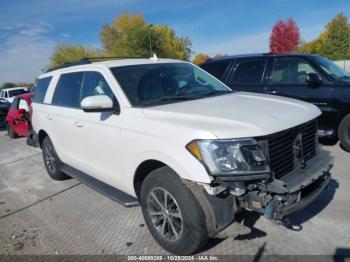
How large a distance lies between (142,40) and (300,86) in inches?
1610

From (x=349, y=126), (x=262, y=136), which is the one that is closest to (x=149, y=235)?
(x=262, y=136)

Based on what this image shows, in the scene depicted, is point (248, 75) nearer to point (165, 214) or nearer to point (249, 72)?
point (249, 72)

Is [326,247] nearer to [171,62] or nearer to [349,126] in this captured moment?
[171,62]

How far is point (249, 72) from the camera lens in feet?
23.4

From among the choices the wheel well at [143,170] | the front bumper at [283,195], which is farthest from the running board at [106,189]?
the front bumper at [283,195]

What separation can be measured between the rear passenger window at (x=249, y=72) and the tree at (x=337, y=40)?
5152cm

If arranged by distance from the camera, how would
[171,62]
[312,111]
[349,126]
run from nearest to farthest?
[312,111]
[171,62]
[349,126]

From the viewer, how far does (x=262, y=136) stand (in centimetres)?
277

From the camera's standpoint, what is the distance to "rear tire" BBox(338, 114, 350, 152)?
6.19 metres

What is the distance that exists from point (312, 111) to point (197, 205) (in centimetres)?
171

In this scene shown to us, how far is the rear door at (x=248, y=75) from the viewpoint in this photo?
6984mm

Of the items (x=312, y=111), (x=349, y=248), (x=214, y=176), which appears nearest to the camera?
(x=214, y=176)

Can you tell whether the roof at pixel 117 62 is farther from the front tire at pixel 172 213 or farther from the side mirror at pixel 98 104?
the front tire at pixel 172 213

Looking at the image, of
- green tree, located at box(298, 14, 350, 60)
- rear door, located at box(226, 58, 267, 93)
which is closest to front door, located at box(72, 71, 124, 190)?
rear door, located at box(226, 58, 267, 93)
